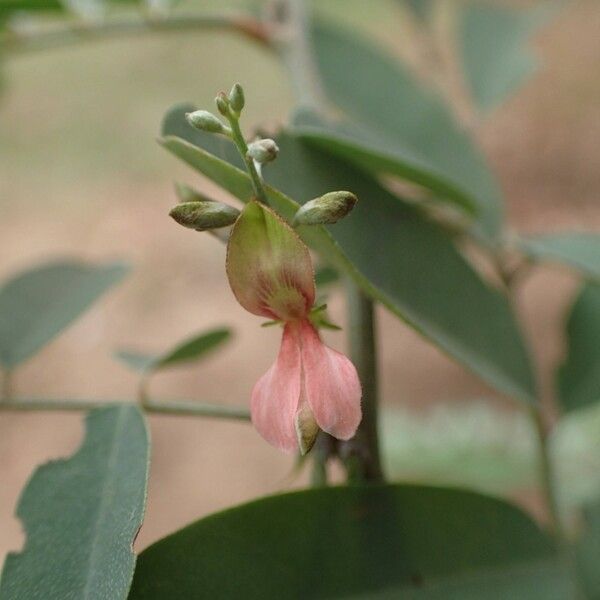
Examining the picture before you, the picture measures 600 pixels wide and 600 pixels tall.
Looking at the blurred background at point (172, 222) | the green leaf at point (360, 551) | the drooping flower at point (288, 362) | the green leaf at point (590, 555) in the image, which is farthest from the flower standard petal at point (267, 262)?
the blurred background at point (172, 222)

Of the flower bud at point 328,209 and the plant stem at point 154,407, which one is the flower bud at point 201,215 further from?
the plant stem at point 154,407

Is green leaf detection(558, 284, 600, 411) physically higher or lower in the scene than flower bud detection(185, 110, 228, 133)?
lower

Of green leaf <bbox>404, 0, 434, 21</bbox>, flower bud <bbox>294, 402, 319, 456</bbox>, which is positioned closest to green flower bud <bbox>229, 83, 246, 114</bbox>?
flower bud <bbox>294, 402, 319, 456</bbox>

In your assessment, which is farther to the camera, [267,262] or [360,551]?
[360,551]

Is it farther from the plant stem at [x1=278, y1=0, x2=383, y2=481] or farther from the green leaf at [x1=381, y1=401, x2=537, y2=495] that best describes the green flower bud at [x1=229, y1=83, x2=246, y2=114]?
the green leaf at [x1=381, y1=401, x2=537, y2=495]

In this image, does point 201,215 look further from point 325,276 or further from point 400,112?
point 400,112

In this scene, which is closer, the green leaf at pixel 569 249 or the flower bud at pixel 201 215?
the flower bud at pixel 201 215

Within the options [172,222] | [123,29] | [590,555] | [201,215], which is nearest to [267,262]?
[201,215]
